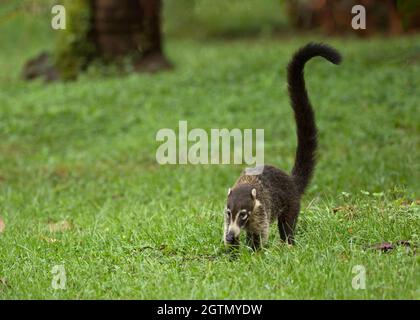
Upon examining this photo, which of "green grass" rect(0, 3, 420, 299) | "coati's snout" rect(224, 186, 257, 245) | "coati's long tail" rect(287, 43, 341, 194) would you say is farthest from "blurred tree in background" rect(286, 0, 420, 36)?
"coati's snout" rect(224, 186, 257, 245)

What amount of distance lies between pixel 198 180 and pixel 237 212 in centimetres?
405

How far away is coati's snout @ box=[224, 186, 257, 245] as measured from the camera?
5188 mm

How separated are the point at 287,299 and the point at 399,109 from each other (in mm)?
7506

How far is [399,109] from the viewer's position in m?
11.5

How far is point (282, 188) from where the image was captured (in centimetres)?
597

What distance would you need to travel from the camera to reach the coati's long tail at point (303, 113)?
227 inches

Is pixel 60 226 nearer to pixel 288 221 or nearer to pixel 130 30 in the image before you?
pixel 288 221

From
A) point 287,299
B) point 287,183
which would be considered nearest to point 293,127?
point 287,183

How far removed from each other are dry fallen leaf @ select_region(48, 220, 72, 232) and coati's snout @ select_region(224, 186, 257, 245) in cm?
210

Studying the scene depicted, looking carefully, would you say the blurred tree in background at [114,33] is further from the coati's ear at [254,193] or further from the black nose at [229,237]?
the black nose at [229,237]

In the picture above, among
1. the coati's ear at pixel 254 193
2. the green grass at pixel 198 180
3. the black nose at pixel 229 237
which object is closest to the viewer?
the green grass at pixel 198 180

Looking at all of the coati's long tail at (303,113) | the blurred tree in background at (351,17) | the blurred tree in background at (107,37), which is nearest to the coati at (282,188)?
the coati's long tail at (303,113)
